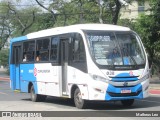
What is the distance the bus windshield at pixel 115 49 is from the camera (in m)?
17.0

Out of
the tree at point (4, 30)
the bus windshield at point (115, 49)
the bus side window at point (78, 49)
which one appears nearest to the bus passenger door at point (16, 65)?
the bus side window at point (78, 49)

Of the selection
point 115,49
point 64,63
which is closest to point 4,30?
point 64,63

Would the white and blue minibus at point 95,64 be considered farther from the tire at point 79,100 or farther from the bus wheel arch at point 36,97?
the bus wheel arch at point 36,97

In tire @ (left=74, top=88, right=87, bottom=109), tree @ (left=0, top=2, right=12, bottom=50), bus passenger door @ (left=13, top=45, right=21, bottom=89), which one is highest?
tree @ (left=0, top=2, right=12, bottom=50)

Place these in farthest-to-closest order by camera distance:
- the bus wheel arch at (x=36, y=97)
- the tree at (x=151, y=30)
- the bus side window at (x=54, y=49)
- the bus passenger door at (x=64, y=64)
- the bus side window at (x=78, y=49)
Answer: the tree at (x=151, y=30)
the bus wheel arch at (x=36, y=97)
the bus side window at (x=54, y=49)
the bus passenger door at (x=64, y=64)
the bus side window at (x=78, y=49)

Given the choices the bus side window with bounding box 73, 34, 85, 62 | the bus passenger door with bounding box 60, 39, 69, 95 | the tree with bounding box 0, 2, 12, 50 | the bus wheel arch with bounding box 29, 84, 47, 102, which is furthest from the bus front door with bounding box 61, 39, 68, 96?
the tree with bounding box 0, 2, 12, 50

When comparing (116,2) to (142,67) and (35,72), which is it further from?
(142,67)

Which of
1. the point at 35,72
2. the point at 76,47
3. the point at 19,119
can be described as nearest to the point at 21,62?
the point at 35,72

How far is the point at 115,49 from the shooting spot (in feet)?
56.9

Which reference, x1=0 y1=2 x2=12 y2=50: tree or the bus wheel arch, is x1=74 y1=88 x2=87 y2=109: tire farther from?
x1=0 y1=2 x2=12 y2=50: tree

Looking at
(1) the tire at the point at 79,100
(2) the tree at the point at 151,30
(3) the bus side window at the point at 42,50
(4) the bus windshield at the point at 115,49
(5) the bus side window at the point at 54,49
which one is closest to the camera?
(4) the bus windshield at the point at 115,49

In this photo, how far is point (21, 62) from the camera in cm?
2341

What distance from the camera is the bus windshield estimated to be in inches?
671

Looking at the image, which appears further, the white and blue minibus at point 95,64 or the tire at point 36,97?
the tire at point 36,97
